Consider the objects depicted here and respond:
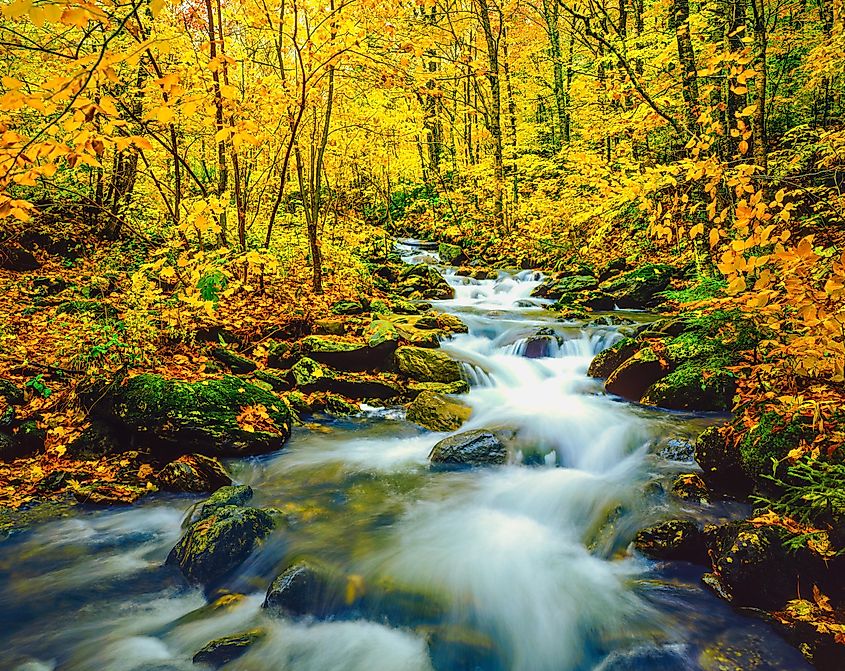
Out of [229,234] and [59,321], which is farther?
[229,234]

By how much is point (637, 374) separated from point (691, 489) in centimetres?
301

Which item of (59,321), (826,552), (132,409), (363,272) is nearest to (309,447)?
(132,409)

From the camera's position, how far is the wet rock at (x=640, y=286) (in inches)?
487

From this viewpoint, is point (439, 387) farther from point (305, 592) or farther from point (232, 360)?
point (305, 592)

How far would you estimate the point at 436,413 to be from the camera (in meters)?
7.84

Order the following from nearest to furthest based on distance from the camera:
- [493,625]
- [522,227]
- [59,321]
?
[493,625] → [59,321] → [522,227]

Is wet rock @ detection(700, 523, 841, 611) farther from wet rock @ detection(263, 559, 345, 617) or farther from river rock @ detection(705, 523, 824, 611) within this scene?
wet rock @ detection(263, 559, 345, 617)

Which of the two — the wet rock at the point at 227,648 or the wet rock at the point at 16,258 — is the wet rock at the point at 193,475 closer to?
the wet rock at the point at 227,648

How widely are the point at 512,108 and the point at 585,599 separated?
19.2 m

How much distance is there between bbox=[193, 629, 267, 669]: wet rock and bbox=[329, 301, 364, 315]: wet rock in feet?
22.7

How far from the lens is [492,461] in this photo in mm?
6609

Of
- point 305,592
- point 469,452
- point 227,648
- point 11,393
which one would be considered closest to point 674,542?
point 469,452

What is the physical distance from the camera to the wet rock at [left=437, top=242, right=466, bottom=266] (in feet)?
59.7

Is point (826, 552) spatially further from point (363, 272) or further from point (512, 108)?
point (512, 108)
